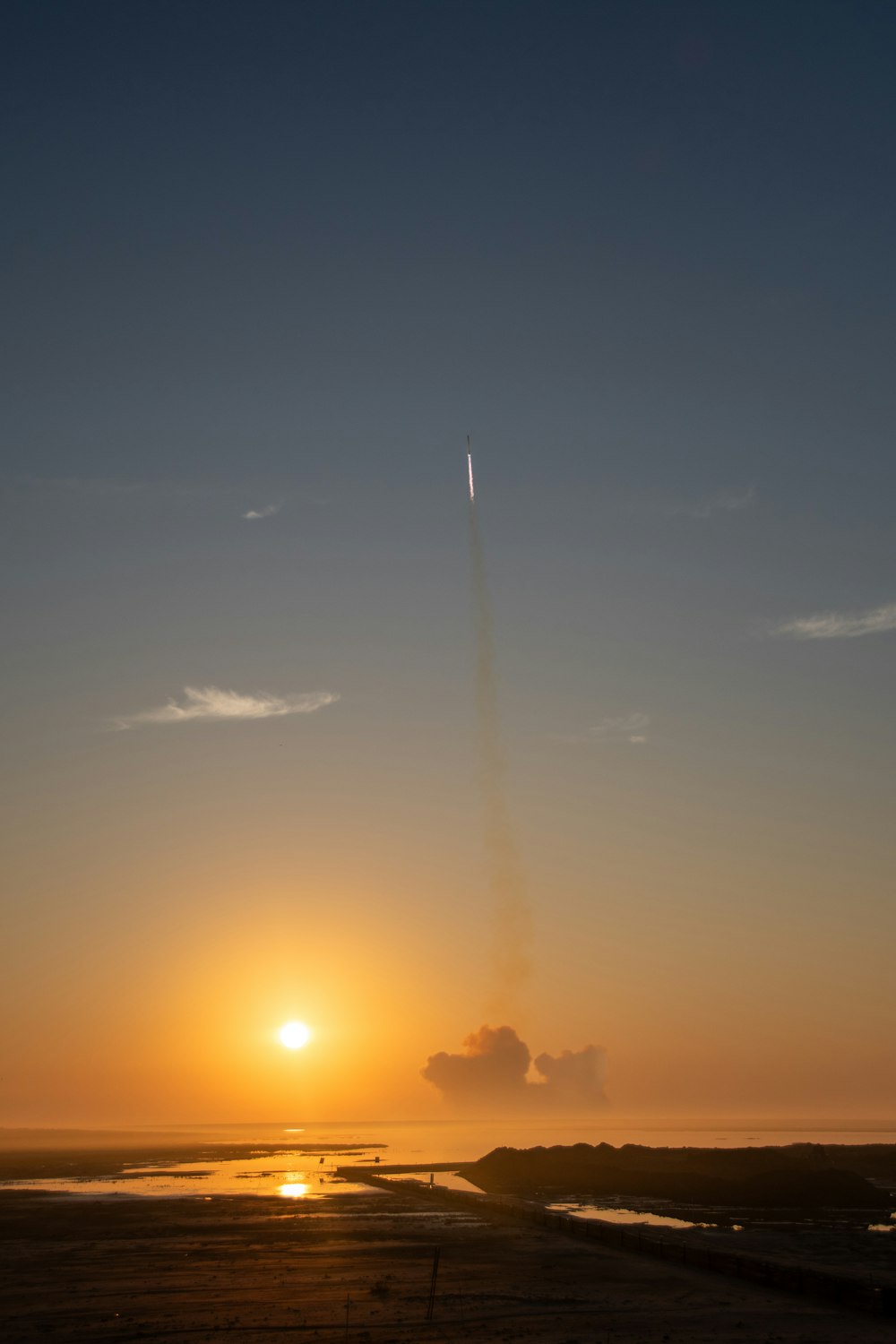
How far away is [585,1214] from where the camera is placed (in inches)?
3260

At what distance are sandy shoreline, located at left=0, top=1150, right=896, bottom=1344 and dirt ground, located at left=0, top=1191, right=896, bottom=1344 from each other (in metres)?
0.13

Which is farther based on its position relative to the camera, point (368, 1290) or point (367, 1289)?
point (367, 1289)

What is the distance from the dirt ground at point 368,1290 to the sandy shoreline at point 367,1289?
0.13 metres

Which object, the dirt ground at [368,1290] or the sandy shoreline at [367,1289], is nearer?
the dirt ground at [368,1290]

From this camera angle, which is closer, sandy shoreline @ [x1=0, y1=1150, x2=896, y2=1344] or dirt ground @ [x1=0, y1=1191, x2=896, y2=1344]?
dirt ground @ [x1=0, y1=1191, x2=896, y2=1344]

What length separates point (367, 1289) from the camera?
153 ft

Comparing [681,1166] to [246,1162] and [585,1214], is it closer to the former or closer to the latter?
[585,1214]

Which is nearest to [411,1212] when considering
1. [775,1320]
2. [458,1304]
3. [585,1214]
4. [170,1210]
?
[585,1214]

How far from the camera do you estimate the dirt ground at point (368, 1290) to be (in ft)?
126

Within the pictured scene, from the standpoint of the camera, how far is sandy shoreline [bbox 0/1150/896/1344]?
38.5m

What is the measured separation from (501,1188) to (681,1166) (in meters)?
35.7

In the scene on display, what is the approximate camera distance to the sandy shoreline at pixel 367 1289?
1517 inches

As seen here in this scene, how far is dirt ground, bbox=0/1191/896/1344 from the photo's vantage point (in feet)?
126

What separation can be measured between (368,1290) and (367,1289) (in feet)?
0.92
